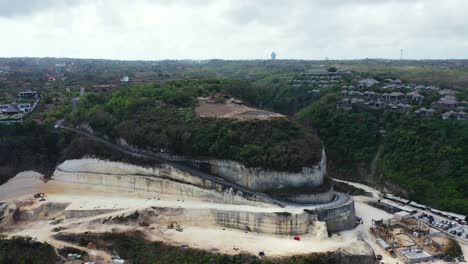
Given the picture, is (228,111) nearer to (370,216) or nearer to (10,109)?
(370,216)

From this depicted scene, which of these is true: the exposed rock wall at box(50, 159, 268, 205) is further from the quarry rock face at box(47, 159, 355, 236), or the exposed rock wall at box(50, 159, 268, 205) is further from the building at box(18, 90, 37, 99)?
the building at box(18, 90, 37, 99)

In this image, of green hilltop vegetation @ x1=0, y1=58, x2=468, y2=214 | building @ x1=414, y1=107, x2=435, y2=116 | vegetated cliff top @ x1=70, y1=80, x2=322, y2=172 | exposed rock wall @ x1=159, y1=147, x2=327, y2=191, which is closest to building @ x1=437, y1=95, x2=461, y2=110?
building @ x1=414, y1=107, x2=435, y2=116

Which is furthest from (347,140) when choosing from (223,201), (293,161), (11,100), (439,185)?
(11,100)

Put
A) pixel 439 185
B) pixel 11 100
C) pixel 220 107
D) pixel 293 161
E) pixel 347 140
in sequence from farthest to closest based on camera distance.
Answer: pixel 11 100, pixel 347 140, pixel 220 107, pixel 439 185, pixel 293 161

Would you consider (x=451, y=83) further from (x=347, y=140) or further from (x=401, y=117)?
(x=347, y=140)

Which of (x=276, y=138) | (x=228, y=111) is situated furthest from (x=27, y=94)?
(x=276, y=138)
